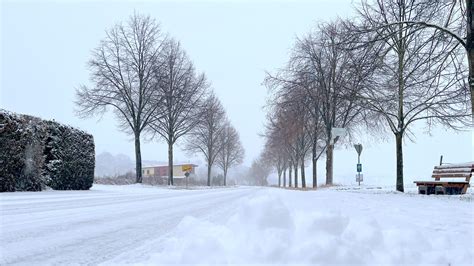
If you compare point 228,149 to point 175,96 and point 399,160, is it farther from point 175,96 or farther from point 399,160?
point 399,160

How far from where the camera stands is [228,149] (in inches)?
2052

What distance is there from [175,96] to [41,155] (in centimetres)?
1496

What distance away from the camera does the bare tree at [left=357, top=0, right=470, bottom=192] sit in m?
11.1

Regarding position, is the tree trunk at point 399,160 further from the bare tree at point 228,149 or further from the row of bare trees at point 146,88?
the bare tree at point 228,149

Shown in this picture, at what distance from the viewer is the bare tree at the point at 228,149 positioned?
48.4m

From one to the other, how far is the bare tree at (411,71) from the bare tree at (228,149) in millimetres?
29914

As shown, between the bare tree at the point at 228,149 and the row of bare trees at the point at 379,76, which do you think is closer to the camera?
the row of bare trees at the point at 379,76

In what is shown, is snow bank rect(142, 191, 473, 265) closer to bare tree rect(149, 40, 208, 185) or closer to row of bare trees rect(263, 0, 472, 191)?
row of bare trees rect(263, 0, 472, 191)

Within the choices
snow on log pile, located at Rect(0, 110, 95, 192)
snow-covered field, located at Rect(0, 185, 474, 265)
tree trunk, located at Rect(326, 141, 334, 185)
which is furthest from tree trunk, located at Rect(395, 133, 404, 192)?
snow on log pile, located at Rect(0, 110, 95, 192)

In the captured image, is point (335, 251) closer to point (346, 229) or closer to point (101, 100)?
point (346, 229)

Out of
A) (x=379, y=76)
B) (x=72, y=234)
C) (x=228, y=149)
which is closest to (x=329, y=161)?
(x=379, y=76)

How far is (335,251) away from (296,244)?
0.29 m

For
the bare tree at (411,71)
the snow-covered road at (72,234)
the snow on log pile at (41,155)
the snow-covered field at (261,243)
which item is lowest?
the snow-covered road at (72,234)

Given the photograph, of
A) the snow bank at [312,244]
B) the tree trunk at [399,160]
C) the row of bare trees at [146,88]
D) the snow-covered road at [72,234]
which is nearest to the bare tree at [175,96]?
the row of bare trees at [146,88]
